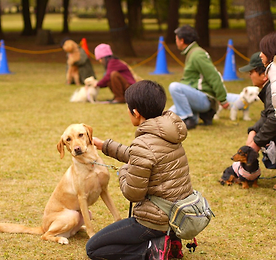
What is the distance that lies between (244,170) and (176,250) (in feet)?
6.63

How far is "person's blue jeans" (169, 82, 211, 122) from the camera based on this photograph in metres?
8.27

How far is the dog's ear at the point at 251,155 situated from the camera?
5.45 metres

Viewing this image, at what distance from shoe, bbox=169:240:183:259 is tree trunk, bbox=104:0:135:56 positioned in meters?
15.0

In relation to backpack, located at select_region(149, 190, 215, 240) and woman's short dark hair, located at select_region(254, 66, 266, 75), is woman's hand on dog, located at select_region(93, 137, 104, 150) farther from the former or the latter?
woman's short dark hair, located at select_region(254, 66, 266, 75)

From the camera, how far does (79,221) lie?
436cm

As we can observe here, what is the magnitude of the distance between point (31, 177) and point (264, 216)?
2843 millimetres

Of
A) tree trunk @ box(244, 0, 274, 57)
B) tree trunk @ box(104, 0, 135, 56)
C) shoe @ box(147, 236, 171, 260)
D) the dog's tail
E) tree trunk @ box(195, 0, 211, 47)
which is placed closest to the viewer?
shoe @ box(147, 236, 171, 260)

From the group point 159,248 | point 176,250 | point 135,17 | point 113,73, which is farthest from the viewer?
point 135,17

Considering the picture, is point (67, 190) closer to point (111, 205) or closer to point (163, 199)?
point (111, 205)

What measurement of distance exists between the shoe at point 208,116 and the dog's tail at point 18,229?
4.91 meters

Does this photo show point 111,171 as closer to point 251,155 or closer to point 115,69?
point 251,155

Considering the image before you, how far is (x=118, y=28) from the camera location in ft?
60.8

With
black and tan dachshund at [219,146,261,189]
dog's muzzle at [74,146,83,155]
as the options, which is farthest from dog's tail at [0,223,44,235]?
black and tan dachshund at [219,146,261,189]

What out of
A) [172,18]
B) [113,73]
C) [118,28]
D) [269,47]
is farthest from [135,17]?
[269,47]
